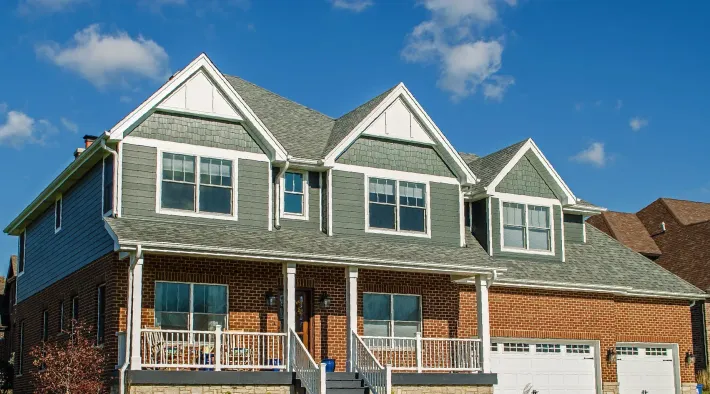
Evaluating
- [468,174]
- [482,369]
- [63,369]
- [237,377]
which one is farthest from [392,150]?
[63,369]

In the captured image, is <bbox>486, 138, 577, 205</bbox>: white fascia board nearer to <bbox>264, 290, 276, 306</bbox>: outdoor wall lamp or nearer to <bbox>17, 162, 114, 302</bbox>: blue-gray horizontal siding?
<bbox>264, 290, 276, 306</bbox>: outdoor wall lamp

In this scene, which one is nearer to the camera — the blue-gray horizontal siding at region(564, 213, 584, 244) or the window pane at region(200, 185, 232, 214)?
the window pane at region(200, 185, 232, 214)

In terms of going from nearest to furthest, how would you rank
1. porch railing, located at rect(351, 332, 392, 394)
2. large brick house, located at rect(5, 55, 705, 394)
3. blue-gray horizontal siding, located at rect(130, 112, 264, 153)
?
1. porch railing, located at rect(351, 332, 392, 394)
2. large brick house, located at rect(5, 55, 705, 394)
3. blue-gray horizontal siding, located at rect(130, 112, 264, 153)

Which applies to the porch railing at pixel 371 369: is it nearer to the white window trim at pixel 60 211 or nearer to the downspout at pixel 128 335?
the downspout at pixel 128 335

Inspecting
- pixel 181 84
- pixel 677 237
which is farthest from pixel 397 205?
pixel 677 237

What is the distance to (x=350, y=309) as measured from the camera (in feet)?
72.9

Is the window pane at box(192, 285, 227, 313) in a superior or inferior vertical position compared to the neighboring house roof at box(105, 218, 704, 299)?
inferior

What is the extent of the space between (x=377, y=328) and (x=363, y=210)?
3.18m

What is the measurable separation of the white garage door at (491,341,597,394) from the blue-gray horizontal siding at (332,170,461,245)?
352 cm

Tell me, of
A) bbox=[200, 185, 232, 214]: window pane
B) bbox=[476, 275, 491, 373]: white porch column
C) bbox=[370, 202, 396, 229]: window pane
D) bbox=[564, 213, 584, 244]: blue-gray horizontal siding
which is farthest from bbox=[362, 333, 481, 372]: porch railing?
bbox=[564, 213, 584, 244]: blue-gray horizontal siding

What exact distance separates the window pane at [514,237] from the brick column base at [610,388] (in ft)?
15.5

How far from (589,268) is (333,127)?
8995 mm

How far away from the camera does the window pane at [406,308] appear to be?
24625 mm

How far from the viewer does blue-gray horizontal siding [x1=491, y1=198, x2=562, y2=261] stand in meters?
27.2
